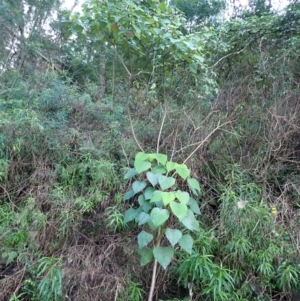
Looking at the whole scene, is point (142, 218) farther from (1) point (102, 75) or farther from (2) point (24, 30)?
(2) point (24, 30)

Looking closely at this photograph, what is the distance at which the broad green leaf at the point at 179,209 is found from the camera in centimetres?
163

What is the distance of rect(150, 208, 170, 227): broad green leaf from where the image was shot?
1.65 metres

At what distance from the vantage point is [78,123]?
3559 mm

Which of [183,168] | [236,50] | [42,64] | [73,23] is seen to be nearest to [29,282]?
[183,168]

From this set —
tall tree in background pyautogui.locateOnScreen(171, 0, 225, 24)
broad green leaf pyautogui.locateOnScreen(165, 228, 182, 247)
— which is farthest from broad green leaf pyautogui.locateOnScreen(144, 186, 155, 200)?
tall tree in background pyautogui.locateOnScreen(171, 0, 225, 24)

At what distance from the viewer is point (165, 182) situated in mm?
1770

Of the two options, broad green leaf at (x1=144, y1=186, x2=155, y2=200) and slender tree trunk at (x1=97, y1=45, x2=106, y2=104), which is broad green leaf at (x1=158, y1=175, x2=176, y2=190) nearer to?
broad green leaf at (x1=144, y1=186, x2=155, y2=200)

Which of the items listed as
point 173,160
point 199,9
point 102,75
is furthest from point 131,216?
point 199,9

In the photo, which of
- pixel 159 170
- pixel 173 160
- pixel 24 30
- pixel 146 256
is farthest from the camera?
pixel 24 30

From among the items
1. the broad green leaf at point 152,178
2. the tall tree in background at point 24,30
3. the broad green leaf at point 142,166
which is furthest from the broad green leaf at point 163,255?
the tall tree in background at point 24,30

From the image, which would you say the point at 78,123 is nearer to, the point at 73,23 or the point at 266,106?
the point at 73,23

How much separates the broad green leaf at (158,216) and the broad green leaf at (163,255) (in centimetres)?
19

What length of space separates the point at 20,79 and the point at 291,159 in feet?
15.3

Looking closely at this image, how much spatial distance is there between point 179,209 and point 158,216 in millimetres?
138
